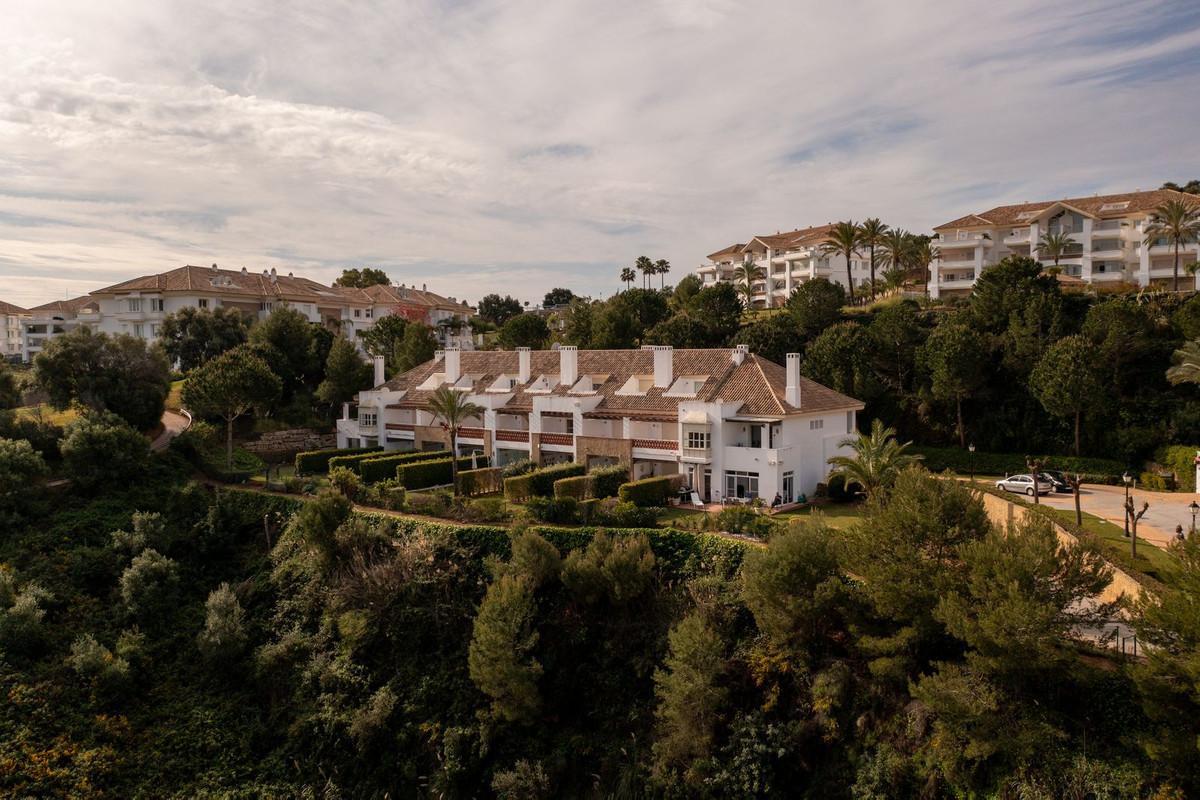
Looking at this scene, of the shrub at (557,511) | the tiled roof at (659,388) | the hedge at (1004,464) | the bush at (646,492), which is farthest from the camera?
the hedge at (1004,464)

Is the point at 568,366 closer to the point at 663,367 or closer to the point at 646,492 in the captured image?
the point at 663,367

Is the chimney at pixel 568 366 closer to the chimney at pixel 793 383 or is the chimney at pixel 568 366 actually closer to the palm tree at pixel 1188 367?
the chimney at pixel 793 383

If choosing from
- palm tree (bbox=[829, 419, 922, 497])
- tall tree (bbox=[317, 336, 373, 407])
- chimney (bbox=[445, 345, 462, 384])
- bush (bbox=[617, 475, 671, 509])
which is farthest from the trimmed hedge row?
tall tree (bbox=[317, 336, 373, 407])

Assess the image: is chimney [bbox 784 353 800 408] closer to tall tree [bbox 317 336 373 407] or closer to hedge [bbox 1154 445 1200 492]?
hedge [bbox 1154 445 1200 492]

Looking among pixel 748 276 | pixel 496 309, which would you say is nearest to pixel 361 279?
pixel 496 309

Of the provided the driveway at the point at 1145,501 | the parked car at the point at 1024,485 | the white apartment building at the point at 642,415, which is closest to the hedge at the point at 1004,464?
the driveway at the point at 1145,501
